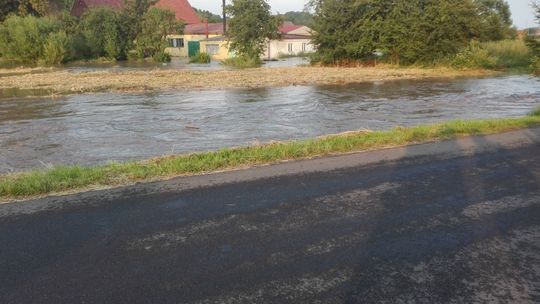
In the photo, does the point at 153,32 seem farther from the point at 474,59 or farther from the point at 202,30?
the point at 474,59

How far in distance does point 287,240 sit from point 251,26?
47.7m

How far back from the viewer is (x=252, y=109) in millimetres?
20547

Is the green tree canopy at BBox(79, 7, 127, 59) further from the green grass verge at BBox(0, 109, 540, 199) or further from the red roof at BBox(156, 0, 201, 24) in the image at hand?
the green grass verge at BBox(0, 109, 540, 199)

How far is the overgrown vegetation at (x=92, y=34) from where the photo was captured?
191ft

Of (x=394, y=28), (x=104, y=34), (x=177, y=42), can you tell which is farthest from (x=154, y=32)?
(x=394, y=28)

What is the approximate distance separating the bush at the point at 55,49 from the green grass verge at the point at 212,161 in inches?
2166

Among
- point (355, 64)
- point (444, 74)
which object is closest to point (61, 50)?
point (355, 64)

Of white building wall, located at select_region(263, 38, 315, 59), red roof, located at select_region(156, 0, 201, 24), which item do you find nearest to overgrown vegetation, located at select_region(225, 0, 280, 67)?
white building wall, located at select_region(263, 38, 315, 59)

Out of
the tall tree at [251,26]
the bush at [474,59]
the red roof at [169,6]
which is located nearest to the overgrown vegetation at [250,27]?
the tall tree at [251,26]

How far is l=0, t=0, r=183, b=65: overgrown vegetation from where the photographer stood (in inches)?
2287

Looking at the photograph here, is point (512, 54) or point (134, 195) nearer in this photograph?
point (134, 195)

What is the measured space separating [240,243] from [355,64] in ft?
142

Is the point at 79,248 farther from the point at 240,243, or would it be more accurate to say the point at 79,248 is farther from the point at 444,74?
the point at 444,74

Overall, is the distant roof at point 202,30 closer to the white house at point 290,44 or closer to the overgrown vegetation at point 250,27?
the white house at point 290,44
